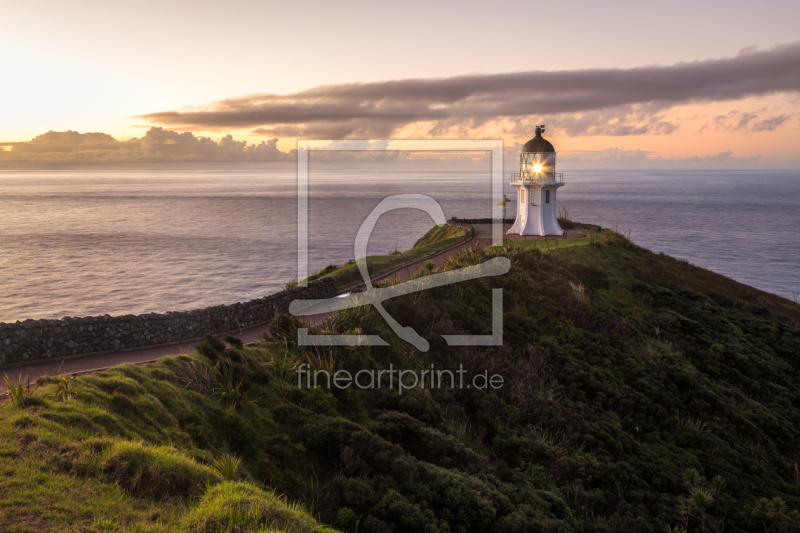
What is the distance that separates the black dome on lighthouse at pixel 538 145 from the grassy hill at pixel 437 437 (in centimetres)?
1742

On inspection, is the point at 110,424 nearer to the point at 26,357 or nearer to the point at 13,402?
the point at 13,402

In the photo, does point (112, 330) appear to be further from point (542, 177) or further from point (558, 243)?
point (542, 177)

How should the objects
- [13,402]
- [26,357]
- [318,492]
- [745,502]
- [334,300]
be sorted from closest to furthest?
[13,402]
[318,492]
[745,502]
[26,357]
[334,300]

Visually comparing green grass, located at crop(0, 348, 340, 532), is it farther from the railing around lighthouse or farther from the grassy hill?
the railing around lighthouse

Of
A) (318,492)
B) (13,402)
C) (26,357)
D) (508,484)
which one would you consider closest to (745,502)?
(508,484)

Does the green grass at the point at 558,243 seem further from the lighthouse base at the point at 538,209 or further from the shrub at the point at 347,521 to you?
the shrub at the point at 347,521

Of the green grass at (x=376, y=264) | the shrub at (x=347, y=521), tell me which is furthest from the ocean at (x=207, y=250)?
the shrub at (x=347, y=521)

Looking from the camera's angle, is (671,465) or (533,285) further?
(533,285)

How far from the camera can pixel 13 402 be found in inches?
265

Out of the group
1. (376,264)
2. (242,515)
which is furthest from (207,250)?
(242,515)

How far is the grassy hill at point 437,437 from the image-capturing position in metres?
5.73

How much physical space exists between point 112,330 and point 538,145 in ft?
91.1

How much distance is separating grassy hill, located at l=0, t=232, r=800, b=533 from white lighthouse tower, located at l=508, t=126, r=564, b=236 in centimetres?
1573

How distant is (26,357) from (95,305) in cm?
2600
